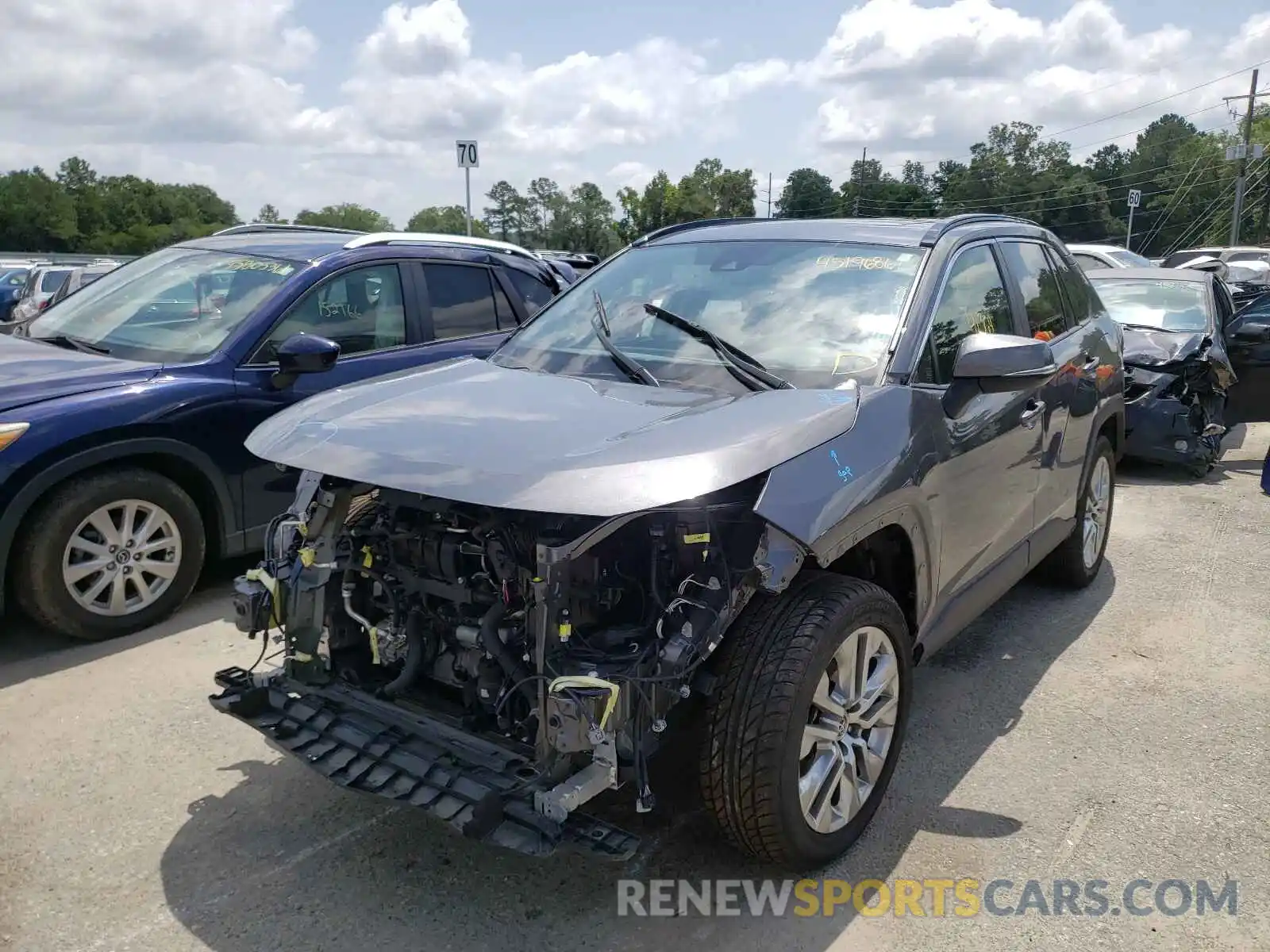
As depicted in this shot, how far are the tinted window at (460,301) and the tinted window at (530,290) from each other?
22 centimetres

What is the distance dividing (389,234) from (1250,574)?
213 inches

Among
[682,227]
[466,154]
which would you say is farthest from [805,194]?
[682,227]

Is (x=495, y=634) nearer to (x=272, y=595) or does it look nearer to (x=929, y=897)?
(x=272, y=595)

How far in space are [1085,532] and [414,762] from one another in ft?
12.7

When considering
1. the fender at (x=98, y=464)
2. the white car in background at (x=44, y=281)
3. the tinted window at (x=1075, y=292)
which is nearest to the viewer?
the fender at (x=98, y=464)

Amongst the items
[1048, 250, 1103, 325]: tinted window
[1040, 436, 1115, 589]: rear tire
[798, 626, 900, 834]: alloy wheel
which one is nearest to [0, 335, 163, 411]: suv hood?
[798, 626, 900, 834]: alloy wheel

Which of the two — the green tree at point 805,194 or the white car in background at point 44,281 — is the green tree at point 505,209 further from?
the white car in background at point 44,281

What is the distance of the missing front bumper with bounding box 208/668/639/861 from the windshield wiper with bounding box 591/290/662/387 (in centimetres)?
131

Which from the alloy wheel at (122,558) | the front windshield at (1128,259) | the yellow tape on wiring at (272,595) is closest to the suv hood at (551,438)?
the yellow tape on wiring at (272,595)

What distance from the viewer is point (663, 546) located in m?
2.60

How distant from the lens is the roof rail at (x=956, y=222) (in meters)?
3.71

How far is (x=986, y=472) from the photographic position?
3.59 meters

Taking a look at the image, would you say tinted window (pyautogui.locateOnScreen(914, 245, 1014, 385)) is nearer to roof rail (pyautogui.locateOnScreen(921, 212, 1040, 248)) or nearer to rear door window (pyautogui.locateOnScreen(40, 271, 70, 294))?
roof rail (pyautogui.locateOnScreen(921, 212, 1040, 248))

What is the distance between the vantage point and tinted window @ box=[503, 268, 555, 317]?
648 cm
